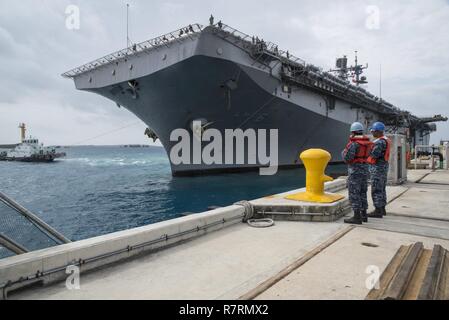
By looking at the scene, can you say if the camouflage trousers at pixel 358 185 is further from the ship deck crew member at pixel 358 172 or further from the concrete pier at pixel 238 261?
the concrete pier at pixel 238 261

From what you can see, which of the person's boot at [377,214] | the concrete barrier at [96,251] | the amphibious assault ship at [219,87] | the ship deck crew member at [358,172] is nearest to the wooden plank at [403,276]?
the ship deck crew member at [358,172]

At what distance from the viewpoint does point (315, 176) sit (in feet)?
18.6

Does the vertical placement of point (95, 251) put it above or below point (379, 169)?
below

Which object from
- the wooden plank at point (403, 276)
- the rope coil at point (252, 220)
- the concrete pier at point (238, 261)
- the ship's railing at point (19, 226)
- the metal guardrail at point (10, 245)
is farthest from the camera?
the rope coil at point (252, 220)

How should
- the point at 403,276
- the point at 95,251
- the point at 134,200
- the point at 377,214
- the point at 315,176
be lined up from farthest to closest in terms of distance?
the point at 134,200 < the point at 315,176 < the point at 377,214 < the point at 95,251 < the point at 403,276

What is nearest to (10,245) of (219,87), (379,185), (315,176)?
(315,176)

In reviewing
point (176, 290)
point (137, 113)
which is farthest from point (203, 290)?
point (137, 113)

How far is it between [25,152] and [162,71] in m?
57.2

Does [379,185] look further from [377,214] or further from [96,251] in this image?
[96,251]

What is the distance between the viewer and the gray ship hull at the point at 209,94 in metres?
17.0

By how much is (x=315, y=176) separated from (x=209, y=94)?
14391 millimetres

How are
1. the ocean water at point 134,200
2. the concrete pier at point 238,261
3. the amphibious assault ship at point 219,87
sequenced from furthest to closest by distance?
the amphibious assault ship at point 219,87 → the ocean water at point 134,200 → the concrete pier at point 238,261

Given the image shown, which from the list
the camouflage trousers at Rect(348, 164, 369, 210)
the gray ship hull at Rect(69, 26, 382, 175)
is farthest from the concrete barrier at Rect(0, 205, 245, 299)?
the gray ship hull at Rect(69, 26, 382, 175)

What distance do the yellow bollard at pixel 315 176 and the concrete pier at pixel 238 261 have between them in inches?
27.7
